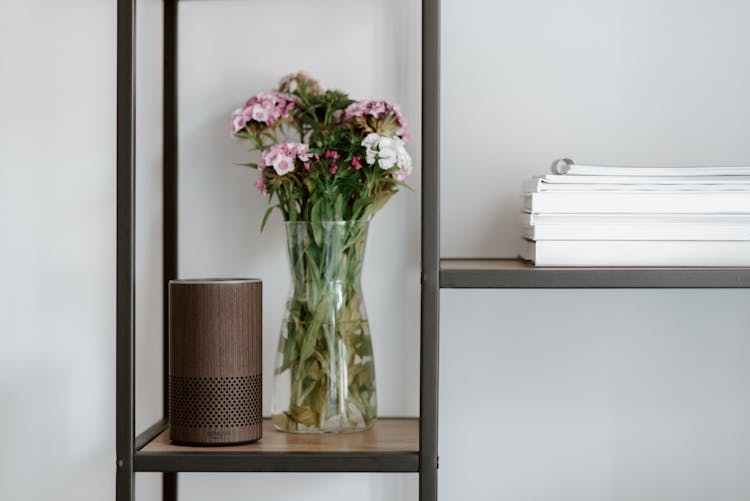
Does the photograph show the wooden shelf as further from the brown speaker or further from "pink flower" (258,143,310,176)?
"pink flower" (258,143,310,176)

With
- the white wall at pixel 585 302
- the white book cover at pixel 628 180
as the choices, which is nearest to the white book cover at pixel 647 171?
the white book cover at pixel 628 180

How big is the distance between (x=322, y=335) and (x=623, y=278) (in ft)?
1.48

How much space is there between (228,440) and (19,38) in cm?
79

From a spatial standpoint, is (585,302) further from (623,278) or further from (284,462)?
(284,462)

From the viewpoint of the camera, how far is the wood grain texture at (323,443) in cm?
128

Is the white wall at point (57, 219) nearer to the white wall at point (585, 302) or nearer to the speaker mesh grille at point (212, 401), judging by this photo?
the speaker mesh grille at point (212, 401)

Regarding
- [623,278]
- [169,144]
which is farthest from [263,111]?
[623,278]

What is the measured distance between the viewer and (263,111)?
1.42 meters

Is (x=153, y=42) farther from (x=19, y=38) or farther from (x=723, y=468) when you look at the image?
(x=723, y=468)

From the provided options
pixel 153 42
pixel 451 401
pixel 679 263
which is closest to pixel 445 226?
pixel 451 401

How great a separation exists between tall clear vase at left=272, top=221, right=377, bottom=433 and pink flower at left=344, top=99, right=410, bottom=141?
147 mm

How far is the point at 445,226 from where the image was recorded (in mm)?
1562

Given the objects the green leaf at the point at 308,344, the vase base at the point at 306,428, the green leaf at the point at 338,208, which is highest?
the green leaf at the point at 338,208

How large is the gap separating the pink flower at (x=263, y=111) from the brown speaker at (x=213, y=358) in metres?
0.27
